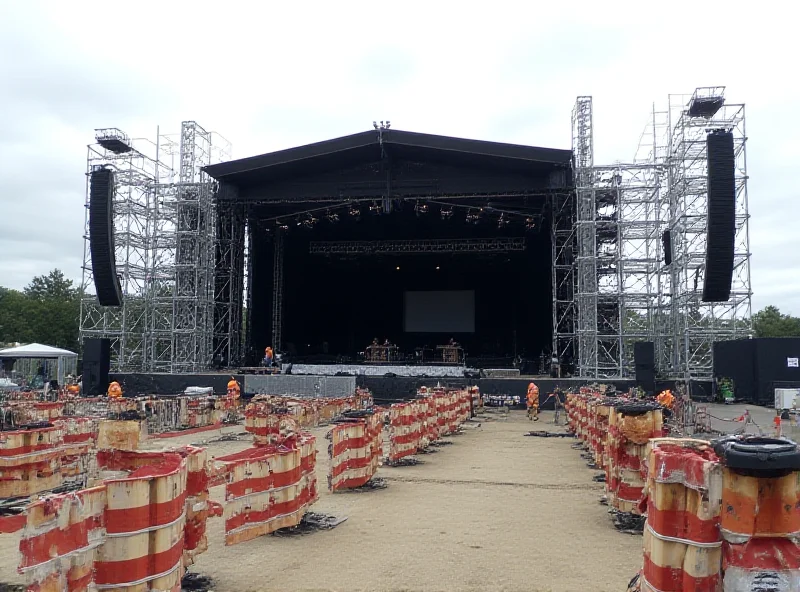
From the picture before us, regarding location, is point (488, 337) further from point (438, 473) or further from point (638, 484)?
point (638, 484)

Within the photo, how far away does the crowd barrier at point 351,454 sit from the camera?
9.84m

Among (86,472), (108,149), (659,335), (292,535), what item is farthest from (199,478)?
(108,149)

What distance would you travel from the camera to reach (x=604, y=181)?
109 feet

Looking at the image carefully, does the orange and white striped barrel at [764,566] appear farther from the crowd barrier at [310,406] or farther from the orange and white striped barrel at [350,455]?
the crowd barrier at [310,406]

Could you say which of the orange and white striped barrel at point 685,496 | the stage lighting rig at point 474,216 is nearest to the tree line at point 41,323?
the stage lighting rig at point 474,216

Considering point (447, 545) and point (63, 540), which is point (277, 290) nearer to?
point (447, 545)

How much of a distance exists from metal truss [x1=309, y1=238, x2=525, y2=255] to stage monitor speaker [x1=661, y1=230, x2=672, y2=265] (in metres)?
8.74

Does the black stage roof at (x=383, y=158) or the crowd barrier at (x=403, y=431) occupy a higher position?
the black stage roof at (x=383, y=158)

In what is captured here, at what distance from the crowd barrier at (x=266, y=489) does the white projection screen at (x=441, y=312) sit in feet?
114

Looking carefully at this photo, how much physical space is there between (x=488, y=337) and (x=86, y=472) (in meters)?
34.5

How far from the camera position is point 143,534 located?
4648 mm

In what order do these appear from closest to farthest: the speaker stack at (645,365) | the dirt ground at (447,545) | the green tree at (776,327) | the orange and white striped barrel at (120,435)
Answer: the dirt ground at (447,545)
the orange and white striped barrel at (120,435)
the speaker stack at (645,365)
the green tree at (776,327)

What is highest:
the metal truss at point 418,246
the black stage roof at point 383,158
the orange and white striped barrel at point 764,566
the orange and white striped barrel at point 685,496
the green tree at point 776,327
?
the black stage roof at point 383,158

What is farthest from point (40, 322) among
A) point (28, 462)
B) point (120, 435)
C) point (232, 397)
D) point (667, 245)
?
point (120, 435)
